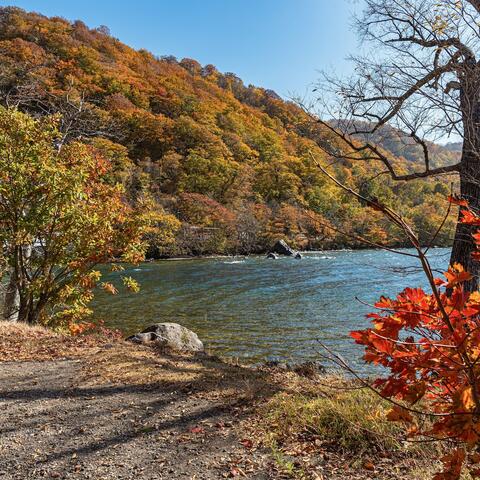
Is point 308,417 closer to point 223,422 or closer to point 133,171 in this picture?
point 223,422

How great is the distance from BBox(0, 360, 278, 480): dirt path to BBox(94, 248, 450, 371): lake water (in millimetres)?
2756

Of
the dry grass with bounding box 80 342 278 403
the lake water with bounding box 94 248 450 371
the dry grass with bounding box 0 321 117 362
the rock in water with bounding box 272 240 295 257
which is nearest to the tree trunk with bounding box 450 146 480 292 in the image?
the lake water with bounding box 94 248 450 371

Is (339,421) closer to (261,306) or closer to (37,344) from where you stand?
(37,344)

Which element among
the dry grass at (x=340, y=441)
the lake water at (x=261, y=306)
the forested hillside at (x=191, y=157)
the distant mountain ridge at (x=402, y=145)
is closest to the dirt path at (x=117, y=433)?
the dry grass at (x=340, y=441)

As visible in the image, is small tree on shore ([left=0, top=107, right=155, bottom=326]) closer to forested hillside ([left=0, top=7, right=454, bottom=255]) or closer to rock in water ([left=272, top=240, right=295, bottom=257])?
forested hillside ([left=0, top=7, right=454, bottom=255])

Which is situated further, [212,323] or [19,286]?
[212,323]

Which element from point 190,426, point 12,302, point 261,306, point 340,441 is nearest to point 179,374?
point 190,426

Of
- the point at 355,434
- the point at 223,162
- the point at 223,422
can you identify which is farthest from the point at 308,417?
the point at 223,162

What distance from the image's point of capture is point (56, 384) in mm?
5023

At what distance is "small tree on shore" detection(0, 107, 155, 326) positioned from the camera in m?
7.70

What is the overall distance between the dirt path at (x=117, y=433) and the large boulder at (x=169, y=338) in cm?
281

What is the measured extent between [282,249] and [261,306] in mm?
27826

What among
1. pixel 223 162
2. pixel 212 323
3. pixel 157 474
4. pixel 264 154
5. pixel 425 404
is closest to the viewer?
pixel 157 474

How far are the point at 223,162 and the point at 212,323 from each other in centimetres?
4423
